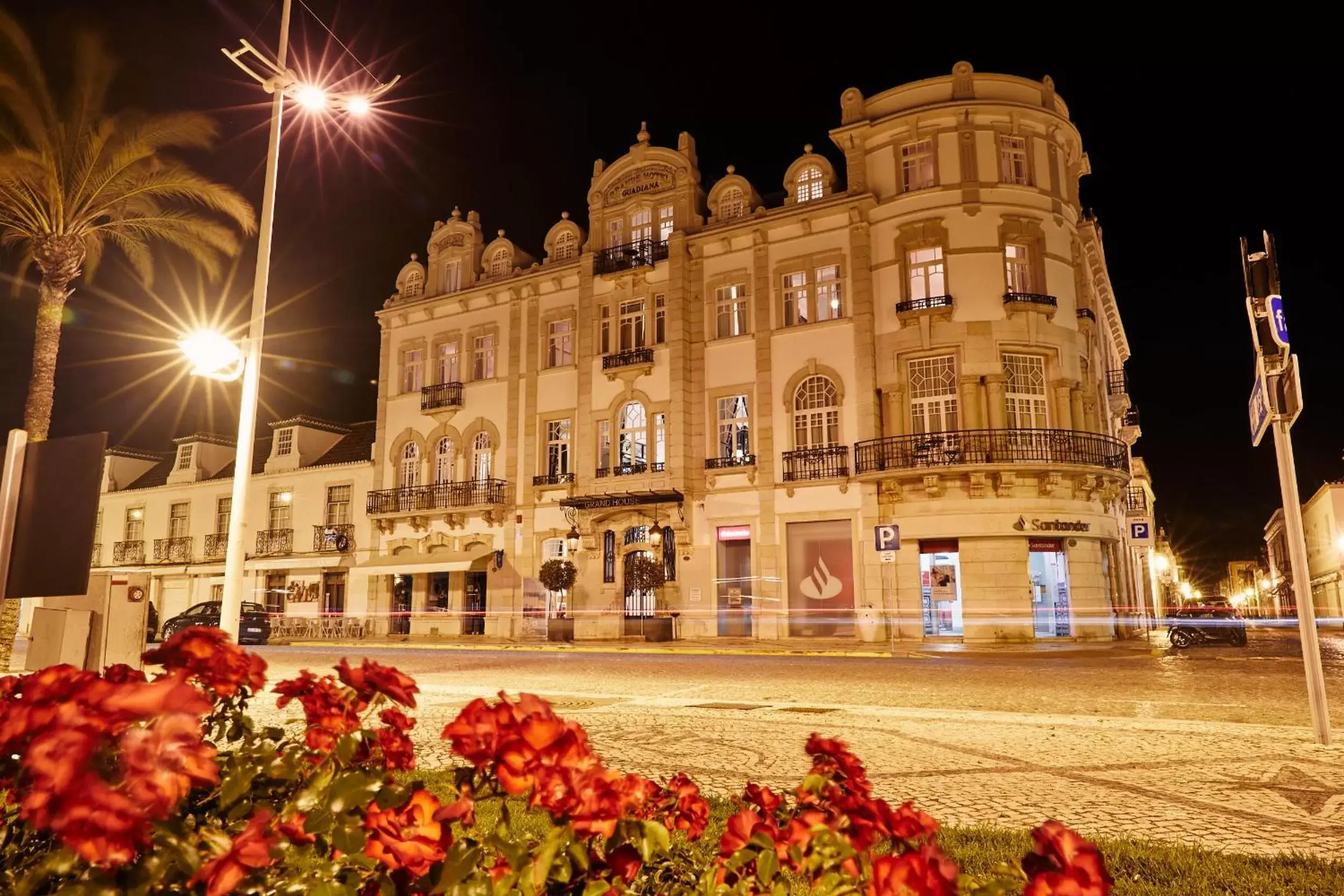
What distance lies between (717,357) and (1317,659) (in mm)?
23989

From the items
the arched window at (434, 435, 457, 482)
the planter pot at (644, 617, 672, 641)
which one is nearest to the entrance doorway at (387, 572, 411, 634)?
the arched window at (434, 435, 457, 482)

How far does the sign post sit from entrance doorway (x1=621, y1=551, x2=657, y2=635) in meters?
22.8

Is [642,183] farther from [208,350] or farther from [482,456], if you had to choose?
[208,350]

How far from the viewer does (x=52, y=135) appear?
52.7 feet

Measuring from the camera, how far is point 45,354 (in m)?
16.0

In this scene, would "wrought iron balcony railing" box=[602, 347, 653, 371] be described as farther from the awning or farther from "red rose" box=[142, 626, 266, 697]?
"red rose" box=[142, 626, 266, 697]

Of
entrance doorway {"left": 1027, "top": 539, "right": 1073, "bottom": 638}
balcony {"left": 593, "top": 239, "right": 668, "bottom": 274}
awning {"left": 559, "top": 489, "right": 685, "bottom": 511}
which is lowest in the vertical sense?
entrance doorway {"left": 1027, "top": 539, "right": 1073, "bottom": 638}

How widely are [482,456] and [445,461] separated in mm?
1955

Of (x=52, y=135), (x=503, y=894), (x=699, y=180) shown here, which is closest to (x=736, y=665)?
(x=52, y=135)

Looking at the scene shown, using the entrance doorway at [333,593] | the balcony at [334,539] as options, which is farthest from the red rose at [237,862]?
the balcony at [334,539]

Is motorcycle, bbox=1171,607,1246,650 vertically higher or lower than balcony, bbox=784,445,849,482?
Result: lower

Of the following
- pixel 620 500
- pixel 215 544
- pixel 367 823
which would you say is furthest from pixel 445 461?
pixel 367 823

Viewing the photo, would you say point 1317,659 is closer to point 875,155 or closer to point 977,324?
point 977,324

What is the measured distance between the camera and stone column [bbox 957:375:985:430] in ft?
88.1
